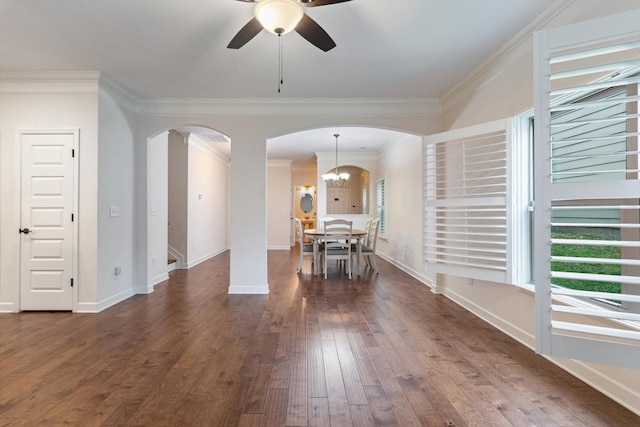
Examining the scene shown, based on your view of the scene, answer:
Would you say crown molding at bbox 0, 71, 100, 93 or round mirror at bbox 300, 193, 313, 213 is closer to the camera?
crown molding at bbox 0, 71, 100, 93

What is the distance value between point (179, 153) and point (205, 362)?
16.2 ft

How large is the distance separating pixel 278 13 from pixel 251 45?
1.06 m

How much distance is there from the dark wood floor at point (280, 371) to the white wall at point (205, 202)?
311 centimetres

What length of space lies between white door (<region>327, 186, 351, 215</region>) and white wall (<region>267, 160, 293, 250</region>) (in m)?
1.68

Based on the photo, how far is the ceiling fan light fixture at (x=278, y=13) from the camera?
1.89 meters

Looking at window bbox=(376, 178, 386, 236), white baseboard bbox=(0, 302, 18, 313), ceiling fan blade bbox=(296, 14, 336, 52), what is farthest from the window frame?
white baseboard bbox=(0, 302, 18, 313)

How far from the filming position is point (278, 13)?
1.92m

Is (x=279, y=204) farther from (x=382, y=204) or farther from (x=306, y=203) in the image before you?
(x=382, y=204)

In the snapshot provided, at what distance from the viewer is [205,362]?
231cm

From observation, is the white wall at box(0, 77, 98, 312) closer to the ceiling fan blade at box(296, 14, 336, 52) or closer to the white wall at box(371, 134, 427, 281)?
the ceiling fan blade at box(296, 14, 336, 52)

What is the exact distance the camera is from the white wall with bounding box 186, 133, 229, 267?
6.47m

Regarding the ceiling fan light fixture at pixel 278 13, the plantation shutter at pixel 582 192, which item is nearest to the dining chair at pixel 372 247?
the plantation shutter at pixel 582 192

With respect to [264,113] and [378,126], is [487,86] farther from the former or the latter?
[264,113]

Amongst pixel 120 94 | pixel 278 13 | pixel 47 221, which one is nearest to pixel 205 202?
pixel 120 94
